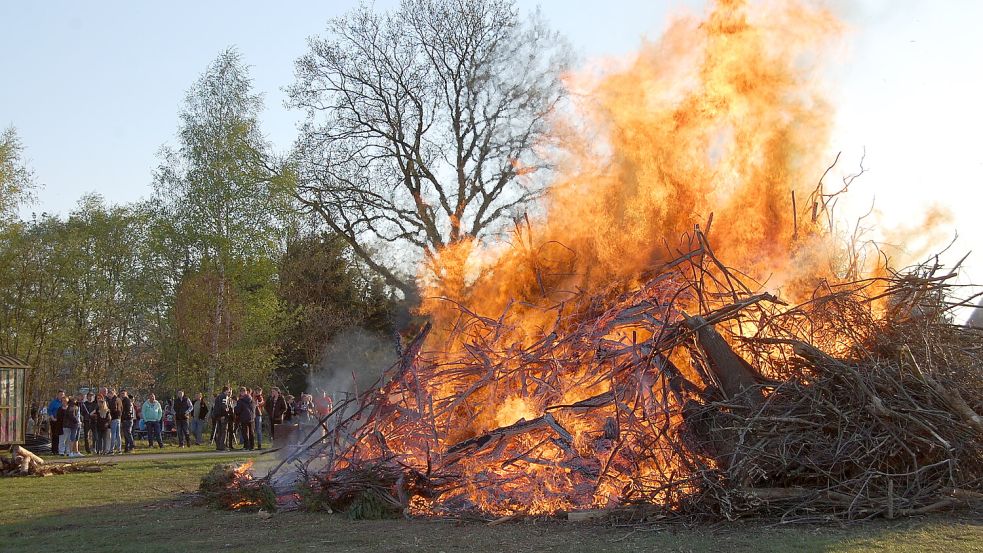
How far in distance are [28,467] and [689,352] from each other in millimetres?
12594

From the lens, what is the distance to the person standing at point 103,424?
2062 cm

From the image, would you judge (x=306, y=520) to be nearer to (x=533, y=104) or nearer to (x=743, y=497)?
(x=743, y=497)

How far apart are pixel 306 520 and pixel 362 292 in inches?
1036

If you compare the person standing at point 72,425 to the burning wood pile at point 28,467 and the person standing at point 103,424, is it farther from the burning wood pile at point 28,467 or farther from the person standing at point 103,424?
the burning wood pile at point 28,467

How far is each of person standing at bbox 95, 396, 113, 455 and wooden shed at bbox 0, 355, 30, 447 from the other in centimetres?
163

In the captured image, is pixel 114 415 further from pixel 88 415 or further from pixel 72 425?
pixel 72 425

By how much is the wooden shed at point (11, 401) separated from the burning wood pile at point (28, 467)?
130 inches

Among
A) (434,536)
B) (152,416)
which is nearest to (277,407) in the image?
(152,416)

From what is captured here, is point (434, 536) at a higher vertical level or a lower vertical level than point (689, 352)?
lower

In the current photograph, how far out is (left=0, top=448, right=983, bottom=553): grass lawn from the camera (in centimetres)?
704

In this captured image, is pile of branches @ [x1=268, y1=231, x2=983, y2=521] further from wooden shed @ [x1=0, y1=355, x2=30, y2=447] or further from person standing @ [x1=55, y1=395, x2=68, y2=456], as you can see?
person standing @ [x1=55, y1=395, x2=68, y2=456]

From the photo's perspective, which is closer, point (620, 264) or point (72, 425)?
point (620, 264)

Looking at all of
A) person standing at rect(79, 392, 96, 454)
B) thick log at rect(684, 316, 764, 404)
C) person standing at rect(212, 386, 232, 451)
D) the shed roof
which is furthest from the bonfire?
person standing at rect(79, 392, 96, 454)

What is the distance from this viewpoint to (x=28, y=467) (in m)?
15.7
